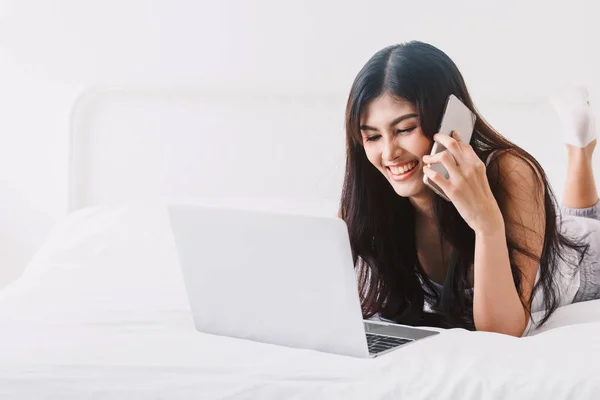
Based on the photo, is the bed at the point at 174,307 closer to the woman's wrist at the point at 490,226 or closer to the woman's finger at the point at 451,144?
→ the woman's wrist at the point at 490,226

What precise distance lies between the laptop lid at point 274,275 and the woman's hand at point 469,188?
1.01 ft

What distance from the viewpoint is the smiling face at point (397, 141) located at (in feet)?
5.10

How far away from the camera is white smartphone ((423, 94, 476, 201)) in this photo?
1476 mm

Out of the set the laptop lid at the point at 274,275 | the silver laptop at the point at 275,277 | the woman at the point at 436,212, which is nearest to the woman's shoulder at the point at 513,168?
the woman at the point at 436,212

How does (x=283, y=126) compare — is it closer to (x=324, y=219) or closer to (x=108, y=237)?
(x=108, y=237)

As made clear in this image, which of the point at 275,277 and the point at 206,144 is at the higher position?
the point at 275,277

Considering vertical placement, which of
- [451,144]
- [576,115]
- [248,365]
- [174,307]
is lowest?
[174,307]

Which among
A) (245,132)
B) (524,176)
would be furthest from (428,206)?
(245,132)

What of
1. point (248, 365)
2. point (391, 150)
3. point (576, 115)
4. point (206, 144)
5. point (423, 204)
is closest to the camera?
point (248, 365)

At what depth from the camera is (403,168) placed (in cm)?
159

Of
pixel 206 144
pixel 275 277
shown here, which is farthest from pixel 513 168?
pixel 206 144

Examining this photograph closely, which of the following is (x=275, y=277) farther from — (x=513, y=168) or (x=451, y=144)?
(x=513, y=168)

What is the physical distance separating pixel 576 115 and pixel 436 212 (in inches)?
26.7

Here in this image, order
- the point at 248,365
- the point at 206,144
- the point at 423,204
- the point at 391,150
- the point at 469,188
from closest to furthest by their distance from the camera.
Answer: the point at 248,365 → the point at 469,188 → the point at 391,150 → the point at 423,204 → the point at 206,144
